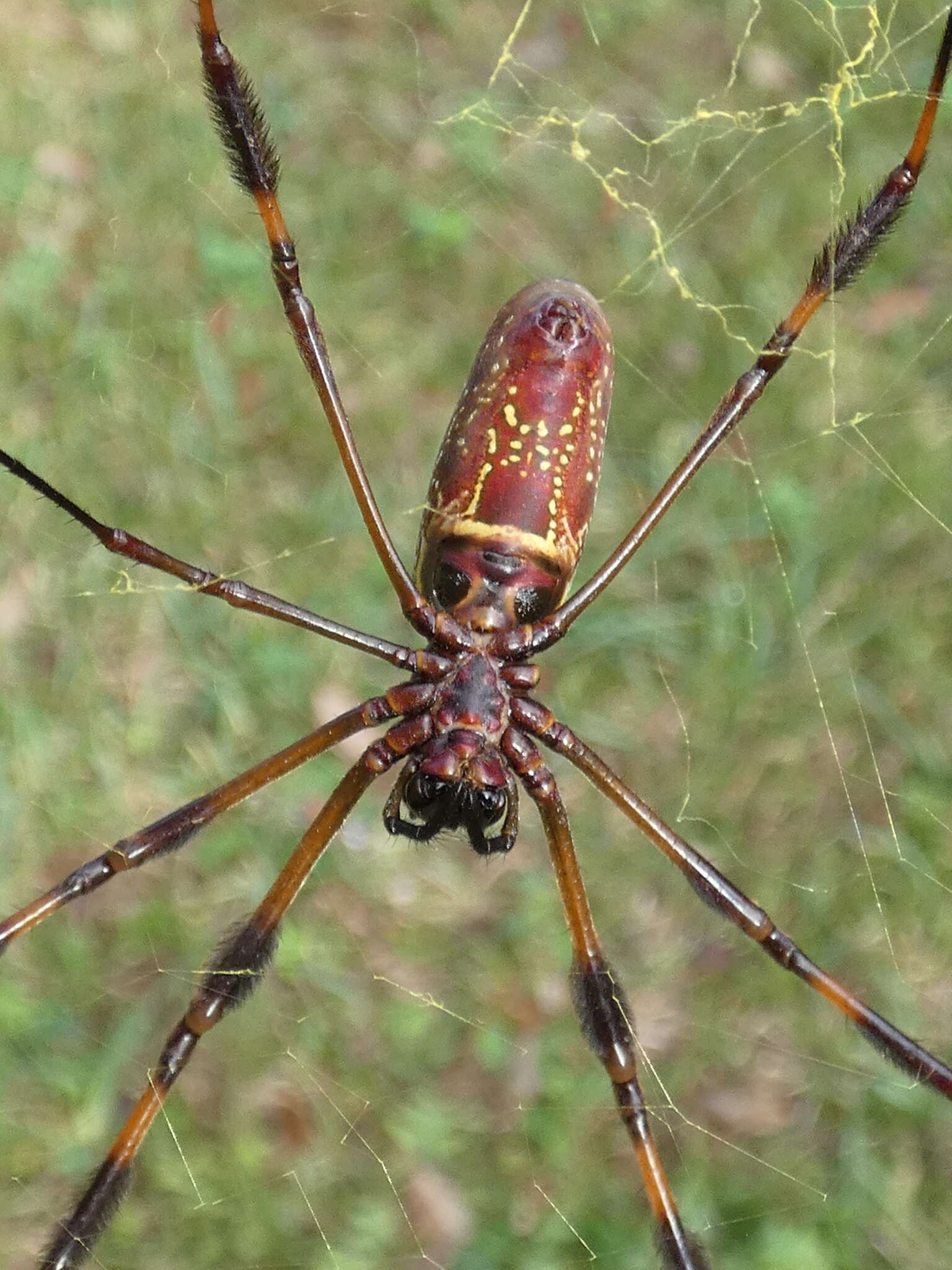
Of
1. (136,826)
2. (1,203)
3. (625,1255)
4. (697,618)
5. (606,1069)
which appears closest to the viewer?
(606,1069)

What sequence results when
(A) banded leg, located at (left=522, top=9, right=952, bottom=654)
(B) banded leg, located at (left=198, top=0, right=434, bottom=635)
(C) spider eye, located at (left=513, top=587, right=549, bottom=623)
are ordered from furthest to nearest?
(C) spider eye, located at (left=513, top=587, right=549, bottom=623) → (A) banded leg, located at (left=522, top=9, right=952, bottom=654) → (B) banded leg, located at (left=198, top=0, right=434, bottom=635)

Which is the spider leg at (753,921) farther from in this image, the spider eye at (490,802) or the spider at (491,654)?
the spider eye at (490,802)

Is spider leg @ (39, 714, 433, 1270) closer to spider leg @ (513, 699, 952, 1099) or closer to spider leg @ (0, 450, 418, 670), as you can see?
spider leg @ (0, 450, 418, 670)

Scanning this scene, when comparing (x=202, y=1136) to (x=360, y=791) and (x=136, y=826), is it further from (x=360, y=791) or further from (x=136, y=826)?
(x=360, y=791)

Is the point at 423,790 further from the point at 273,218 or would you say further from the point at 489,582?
the point at 273,218

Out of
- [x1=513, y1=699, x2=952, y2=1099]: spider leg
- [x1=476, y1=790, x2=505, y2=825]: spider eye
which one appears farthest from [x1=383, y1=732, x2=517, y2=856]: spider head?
[x1=513, y1=699, x2=952, y2=1099]: spider leg

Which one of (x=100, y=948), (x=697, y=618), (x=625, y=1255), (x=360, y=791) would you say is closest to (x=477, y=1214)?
(x=625, y=1255)
